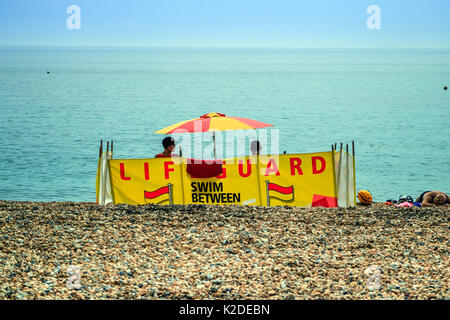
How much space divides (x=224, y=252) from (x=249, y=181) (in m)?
3.51

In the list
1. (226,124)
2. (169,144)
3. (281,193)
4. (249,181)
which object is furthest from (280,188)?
(169,144)

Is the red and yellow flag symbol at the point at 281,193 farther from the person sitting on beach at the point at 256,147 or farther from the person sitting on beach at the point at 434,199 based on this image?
the person sitting on beach at the point at 434,199

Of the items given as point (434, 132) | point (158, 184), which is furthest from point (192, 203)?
point (434, 132)

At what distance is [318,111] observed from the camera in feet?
233

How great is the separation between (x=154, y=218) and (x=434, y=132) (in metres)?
43.5

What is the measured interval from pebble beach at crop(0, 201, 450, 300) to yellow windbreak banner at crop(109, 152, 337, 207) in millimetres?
773

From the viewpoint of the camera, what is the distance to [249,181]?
11938 millimetres

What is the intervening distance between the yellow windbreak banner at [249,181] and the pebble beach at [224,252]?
0.77m

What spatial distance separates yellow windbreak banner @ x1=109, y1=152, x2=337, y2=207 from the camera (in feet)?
39.0

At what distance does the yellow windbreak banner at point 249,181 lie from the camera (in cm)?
1188

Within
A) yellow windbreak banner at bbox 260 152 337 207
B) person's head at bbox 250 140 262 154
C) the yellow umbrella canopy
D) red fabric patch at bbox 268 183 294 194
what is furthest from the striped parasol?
red fabric patch at bbox 268 183 294 194

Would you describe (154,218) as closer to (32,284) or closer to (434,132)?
(32,284)

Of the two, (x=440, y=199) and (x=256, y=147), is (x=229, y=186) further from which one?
(x=440, y=199)

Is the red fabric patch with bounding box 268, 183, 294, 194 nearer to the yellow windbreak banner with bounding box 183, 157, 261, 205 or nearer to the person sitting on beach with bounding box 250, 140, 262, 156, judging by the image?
the yellow windbreak banner with bounding box 183, 157, 261, 205
